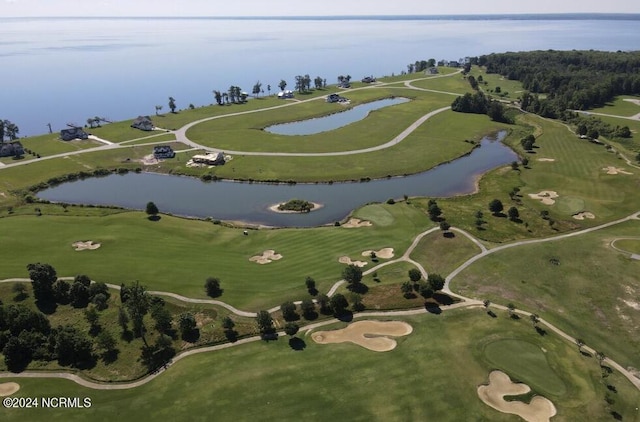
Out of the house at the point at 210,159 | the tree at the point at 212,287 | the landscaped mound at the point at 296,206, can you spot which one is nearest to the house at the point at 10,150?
the house at the point at 210,159

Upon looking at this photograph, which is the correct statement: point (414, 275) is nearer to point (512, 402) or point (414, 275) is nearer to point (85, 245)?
point (512, 402)

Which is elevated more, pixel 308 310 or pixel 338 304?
pixel 338 304

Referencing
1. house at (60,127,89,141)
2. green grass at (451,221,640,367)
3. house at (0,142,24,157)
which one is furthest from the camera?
house at (60,127,89,141)

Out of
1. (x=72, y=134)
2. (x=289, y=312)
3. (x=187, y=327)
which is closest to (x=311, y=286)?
(x=289, y=312)

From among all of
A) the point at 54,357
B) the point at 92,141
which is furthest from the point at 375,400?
the point at 92,141

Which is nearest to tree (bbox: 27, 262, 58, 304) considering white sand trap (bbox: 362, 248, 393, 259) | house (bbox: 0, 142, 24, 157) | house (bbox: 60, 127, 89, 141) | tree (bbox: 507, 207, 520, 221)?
white sand trap (bbox: 362, 248, 393, 259)

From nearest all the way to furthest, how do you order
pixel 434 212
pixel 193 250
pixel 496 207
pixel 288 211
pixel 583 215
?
pixel 193 250
pixel 434 212
pixel 496 207
pixel 583 215
pixel 288 211

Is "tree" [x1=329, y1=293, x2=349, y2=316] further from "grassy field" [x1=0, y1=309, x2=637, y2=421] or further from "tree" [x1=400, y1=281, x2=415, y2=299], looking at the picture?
"tree" [x1=400, y1=281, x2=415, y2=299]
